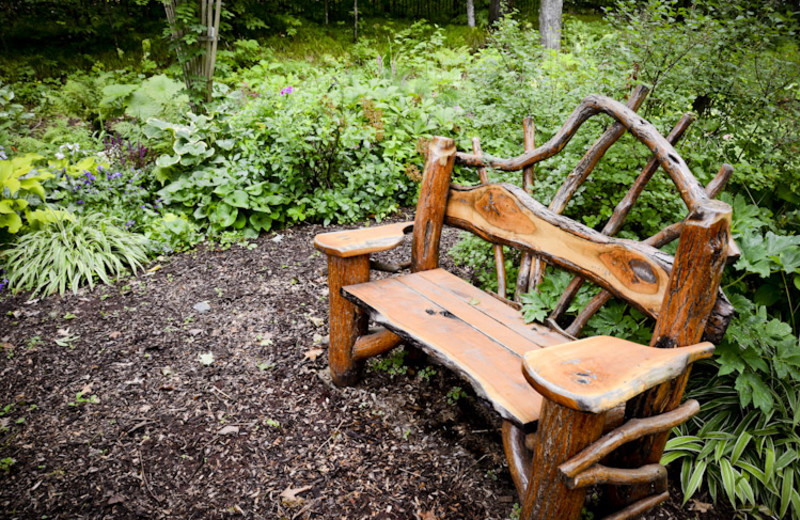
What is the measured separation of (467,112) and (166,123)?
277 centimetres

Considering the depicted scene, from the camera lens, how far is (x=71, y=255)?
12.0ft

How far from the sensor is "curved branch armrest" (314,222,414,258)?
7.60ft

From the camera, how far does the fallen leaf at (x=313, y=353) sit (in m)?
2.91

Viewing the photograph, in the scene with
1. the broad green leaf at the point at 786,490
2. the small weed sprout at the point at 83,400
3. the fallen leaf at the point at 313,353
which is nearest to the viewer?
the broad green leaf at the point at 786,490

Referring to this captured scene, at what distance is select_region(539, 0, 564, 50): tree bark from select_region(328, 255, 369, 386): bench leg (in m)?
6.84

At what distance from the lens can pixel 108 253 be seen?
373 centimetres

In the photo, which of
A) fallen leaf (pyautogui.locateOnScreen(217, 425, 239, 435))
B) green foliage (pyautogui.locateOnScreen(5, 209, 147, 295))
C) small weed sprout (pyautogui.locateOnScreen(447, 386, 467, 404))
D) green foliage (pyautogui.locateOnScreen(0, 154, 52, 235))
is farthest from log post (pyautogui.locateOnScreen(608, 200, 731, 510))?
green foliage (pyautogui.locateOnScreen(0, 154, 52, 235))

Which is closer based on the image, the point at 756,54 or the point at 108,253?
the point at 756,54

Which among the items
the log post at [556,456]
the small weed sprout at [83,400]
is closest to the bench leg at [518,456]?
the log post at [556,456]

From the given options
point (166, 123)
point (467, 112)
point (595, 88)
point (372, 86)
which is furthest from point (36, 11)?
point (595, 88)

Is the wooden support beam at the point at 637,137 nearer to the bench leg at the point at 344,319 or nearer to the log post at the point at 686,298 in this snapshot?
the log post at the point at 686,298

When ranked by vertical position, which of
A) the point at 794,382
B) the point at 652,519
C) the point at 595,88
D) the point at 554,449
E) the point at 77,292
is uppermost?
the point at 595,88

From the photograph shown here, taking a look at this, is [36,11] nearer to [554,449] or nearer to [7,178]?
[7,178]

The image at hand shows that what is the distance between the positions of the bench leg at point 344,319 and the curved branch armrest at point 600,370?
4.07 feet
